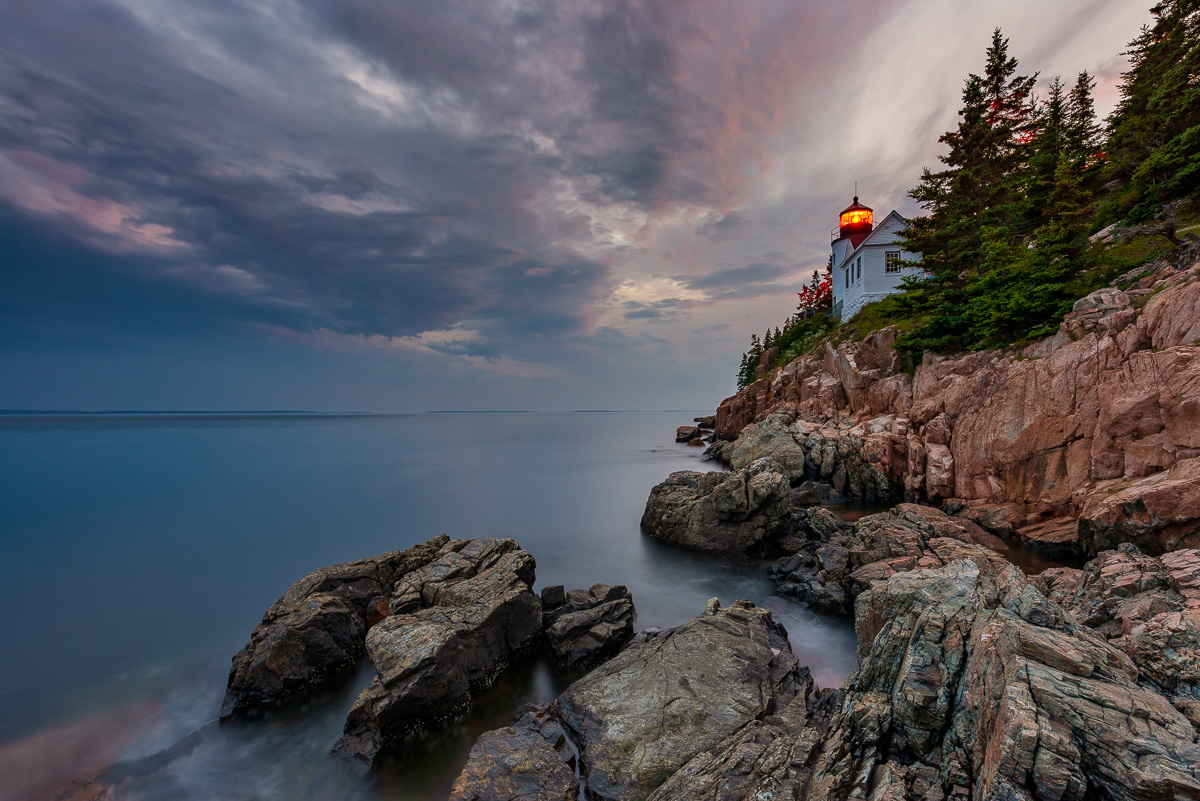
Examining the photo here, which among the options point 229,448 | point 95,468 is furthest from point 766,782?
point 229,448

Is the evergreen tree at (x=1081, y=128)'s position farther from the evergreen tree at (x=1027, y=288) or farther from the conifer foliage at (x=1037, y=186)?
the evergreen tree at (x=1027, y=288)

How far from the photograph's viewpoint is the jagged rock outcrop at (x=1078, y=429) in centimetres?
1233

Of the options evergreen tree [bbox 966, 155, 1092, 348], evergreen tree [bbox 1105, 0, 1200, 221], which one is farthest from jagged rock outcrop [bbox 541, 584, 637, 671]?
evergreen tree [bbox 1105, 0, 1200, 221]

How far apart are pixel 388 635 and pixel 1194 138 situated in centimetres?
3583

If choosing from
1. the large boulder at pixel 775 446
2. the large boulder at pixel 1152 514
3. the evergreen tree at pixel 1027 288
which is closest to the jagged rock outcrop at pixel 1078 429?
the large boulder at pixel 1152 514

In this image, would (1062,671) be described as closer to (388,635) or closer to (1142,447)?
(388,635)

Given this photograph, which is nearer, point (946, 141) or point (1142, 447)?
point (1142, 447)

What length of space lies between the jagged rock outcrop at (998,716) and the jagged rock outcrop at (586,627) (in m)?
5.55

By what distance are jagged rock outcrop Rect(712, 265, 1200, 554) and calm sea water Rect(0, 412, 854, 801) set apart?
900 centimetres

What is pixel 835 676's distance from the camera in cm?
988

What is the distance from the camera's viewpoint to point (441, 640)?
842 cm

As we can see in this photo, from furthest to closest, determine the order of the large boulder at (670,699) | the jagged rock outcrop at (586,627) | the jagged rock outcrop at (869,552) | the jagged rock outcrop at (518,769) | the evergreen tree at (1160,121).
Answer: the evergreen tree at (1160,121) < the jagged rock outcrop at (869,552) < the jagged rock outcrop at (586,627) < the large boulder at (670,699) < the jagged rock outcrop at (518,769)

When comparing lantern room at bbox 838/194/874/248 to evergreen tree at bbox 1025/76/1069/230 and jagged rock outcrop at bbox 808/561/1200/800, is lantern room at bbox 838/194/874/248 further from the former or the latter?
jagged rock outcrop at bbox 808/561/1200/800

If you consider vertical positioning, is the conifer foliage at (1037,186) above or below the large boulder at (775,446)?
above
